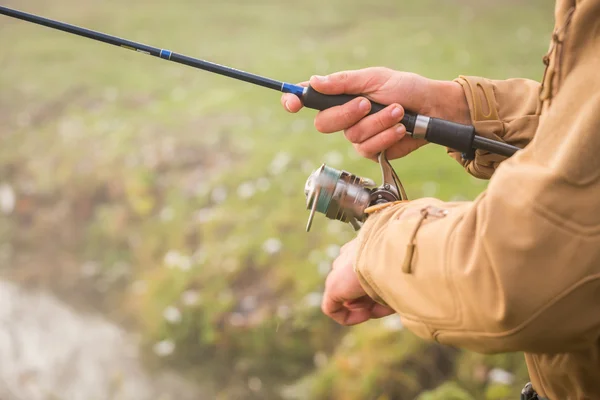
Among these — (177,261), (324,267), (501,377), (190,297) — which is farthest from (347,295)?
(177,261)

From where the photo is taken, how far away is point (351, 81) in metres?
1.13

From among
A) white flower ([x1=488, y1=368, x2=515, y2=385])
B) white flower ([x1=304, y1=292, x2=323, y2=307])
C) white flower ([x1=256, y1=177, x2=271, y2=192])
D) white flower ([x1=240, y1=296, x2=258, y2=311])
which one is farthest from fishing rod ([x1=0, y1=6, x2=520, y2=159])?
white flower ([x1=256, y1=177, x2=271, y2=192])

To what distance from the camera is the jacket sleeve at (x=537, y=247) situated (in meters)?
0.65

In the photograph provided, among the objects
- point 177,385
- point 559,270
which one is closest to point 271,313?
point 177,385

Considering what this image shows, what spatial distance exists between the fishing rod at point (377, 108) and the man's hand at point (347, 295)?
0.25 meters

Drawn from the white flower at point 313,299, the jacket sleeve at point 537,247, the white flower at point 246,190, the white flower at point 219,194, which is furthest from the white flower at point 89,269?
the jacket sleeve at point 537,247

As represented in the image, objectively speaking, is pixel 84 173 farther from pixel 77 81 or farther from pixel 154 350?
pixel 154 350

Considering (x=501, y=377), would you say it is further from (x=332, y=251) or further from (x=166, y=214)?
(x=166, y=214)

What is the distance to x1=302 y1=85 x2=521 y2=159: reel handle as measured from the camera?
1.03 m

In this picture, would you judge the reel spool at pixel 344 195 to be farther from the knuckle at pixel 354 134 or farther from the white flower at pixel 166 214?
the white flower at pixel 166 214

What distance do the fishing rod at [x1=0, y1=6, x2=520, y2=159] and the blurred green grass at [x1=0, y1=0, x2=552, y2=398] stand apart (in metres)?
0.95

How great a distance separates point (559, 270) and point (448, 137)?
1.45ft

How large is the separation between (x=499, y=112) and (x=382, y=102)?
223 mm

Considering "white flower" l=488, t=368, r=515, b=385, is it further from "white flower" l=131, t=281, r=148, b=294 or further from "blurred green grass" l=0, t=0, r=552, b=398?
"white flower" l=131, t=281, r=148, b=294
